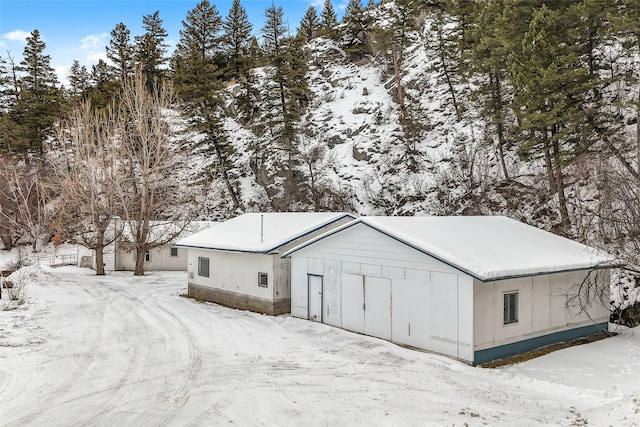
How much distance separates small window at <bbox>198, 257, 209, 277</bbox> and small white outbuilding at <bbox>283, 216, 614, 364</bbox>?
255 inches

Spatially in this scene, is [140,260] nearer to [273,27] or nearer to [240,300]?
[240,300]

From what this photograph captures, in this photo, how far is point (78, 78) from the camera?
57.8 meters

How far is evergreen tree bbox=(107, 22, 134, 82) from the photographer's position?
49.2 meters

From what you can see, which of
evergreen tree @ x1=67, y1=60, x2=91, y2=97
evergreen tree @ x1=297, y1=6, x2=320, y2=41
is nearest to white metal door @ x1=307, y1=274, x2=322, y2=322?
evergreen tree @ x1=67, y1=60, x2=91, y2=97

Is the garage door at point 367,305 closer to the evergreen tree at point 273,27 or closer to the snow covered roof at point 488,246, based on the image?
the snow covered roof at point 488,246

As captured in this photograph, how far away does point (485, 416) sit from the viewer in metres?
8.20

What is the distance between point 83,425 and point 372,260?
896 cm

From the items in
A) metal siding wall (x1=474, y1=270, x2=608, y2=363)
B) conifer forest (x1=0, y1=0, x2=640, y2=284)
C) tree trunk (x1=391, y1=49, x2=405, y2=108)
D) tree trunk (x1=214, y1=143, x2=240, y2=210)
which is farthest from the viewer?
tree trunk (x1=391, y1=49, x2=405, y2=108)

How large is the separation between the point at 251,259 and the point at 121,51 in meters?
41.5

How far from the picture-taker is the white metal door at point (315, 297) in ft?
52.9

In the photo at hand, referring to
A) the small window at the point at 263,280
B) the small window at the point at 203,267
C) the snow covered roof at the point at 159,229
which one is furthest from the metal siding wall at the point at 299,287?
the snow covered roof at the point at 159,229

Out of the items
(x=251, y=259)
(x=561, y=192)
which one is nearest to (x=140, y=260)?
(x=251, y=259)

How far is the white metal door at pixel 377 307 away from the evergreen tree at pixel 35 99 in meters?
42.9

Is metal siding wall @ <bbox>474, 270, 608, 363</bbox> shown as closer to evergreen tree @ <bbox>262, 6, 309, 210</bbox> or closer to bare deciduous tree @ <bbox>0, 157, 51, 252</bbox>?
evergreen tree @ <bbox>262, 6, 309, 210</bbox>
